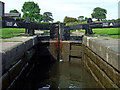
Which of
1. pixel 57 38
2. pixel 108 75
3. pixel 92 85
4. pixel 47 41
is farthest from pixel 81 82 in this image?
pixel 57 38

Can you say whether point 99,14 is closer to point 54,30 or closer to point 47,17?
point 47,17

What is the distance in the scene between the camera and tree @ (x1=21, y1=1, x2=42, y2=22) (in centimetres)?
5903

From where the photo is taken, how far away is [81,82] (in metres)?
10.4

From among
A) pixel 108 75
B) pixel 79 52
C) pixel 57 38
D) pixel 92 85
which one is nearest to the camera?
pixel 108 75

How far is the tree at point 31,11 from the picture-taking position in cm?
5903

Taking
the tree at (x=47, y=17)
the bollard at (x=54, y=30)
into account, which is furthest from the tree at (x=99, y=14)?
the bollard at (x=54, y=30)

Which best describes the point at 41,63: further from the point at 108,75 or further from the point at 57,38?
the point at 108,75

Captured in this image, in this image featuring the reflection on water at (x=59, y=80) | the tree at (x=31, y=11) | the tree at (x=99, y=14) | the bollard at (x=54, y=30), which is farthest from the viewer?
the tree at (x=99, y=14)

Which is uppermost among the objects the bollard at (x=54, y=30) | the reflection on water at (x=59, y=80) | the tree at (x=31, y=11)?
the tree at (x=31, y=11)

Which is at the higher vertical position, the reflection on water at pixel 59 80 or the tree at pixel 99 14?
the tree at pixel 99 14

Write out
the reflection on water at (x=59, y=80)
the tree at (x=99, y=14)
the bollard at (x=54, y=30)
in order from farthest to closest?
the tree at (x=99, y=14) → the bollard at (x=54, y=30) → the reflection on water at (x=59, y=80)

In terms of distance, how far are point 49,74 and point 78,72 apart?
2.36 m

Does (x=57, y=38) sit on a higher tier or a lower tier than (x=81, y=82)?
higher

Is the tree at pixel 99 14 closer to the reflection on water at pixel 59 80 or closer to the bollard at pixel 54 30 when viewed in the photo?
the bollard at pixel 54 30
